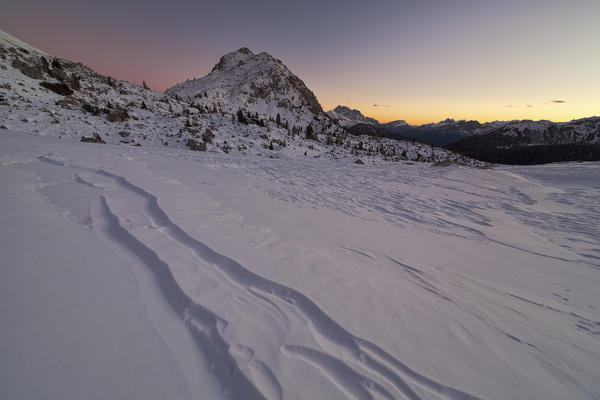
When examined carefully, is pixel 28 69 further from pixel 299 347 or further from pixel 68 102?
pixel 299 347

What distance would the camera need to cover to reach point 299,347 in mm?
1794

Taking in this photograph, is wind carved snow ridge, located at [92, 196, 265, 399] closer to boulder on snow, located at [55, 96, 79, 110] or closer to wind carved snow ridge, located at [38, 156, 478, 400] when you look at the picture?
wind carved snow ridge, located at [38, 156, 478, 400]

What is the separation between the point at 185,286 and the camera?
226cm

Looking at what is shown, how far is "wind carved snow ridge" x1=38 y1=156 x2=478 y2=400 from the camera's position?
62.6 inches

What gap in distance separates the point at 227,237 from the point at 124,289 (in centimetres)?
140

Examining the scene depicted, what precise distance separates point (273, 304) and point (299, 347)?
20.3 inches

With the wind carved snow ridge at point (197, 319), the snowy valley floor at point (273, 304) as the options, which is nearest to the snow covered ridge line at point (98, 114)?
the snowy valley floor at point (273, 304)

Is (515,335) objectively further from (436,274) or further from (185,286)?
(185,286)

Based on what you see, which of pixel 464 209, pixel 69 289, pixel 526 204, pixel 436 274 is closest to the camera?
pixel 69 289

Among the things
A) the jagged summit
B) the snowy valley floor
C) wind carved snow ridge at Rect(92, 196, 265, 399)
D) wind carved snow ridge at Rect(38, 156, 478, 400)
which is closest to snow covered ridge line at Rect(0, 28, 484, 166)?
the snowy valley floor

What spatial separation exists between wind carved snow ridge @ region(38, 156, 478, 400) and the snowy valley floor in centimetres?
1

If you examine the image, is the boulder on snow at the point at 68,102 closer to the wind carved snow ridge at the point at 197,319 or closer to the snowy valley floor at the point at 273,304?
the snowy valley floor at the point at 273,304

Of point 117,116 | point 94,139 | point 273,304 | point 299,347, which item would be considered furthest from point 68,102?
point 299,347

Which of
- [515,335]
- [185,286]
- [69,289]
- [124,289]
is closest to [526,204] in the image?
[515,335]
